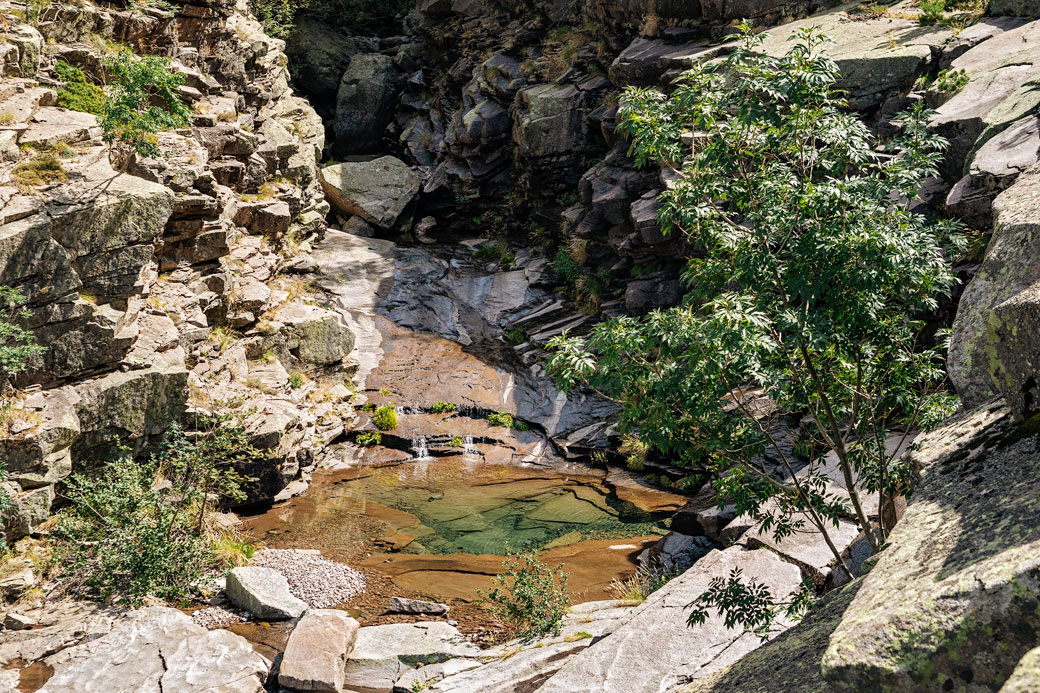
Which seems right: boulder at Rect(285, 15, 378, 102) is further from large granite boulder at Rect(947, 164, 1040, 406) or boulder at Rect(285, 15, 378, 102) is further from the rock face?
large granite boulder at Rect(947, 164, 1040, 406)

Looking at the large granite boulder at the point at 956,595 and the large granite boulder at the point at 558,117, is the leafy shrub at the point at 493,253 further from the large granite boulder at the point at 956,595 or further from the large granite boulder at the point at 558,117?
the large granite boulder at the point at 956,595

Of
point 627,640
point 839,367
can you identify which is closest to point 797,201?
point 839,367

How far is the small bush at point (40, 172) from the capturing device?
12674mm

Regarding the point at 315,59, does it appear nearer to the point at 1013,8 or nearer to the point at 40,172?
the point at 40,172

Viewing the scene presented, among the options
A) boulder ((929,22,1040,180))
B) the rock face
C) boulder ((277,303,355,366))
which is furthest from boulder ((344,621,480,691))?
boulder ((929,22,1040,180))

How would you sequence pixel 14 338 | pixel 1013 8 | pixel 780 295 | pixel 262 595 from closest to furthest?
pixel 780 295 → pixel 262 595 → pixel 14 338 → pixel 1013 8

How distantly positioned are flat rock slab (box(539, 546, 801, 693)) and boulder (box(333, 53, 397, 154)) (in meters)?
25.9

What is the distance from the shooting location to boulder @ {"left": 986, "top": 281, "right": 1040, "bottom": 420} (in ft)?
10.4

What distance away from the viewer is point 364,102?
30.4 m

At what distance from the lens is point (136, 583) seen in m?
10.8

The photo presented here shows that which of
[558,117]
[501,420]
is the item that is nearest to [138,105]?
[501,420]

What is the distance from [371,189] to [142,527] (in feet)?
60.0

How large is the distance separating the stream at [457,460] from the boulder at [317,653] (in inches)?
44.7

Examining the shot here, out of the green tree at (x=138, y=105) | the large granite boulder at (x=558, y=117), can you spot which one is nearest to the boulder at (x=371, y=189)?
the large granite boulder at (x=558, y=117)
